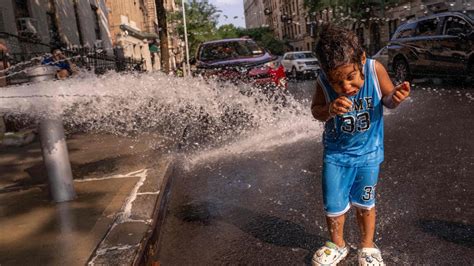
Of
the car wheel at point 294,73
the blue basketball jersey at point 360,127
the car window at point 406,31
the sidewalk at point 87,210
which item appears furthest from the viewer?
the car wheel at point 294,73

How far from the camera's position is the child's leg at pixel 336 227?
2771 millimetres

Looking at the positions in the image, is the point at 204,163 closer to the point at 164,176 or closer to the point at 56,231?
the point at 164,176

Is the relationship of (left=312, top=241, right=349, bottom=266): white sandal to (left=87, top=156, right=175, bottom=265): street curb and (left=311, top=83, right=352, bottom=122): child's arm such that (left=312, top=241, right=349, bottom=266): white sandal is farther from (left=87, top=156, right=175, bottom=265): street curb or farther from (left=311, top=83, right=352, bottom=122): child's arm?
(left=87, top=156, right=175, bottom=265): street curb

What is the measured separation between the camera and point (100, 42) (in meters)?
23.2

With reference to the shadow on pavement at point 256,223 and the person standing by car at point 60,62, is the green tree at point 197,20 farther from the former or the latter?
the shadow on pavement at point 256,223

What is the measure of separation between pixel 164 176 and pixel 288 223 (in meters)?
1.75

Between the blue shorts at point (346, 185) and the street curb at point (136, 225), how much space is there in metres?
1.29

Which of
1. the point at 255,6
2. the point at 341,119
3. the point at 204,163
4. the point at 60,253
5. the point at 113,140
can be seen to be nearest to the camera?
the point at 341,119

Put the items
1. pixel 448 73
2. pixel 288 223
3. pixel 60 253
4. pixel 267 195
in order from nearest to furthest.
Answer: pixel 60 253 → pixel 288 223 → pixel 267 195 → pixel 448 73

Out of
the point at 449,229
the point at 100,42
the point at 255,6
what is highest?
the point at 255,6

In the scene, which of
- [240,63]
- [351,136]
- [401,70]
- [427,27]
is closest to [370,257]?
[351,136]

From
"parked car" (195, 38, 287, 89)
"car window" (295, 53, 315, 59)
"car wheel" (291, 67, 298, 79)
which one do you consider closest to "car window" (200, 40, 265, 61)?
"parked car" (195, 38, 287, 89)

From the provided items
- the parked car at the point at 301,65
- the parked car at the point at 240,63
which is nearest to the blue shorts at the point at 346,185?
the parked car at the point at 240,63

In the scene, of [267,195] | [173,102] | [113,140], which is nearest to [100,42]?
[173,102]
